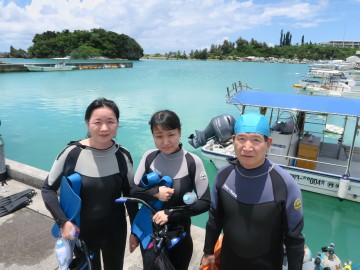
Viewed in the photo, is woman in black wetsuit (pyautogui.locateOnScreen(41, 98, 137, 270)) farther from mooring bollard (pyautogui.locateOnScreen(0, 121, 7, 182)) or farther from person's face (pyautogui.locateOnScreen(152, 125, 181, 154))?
mooring bollard (pyautogui.locateOnScreen(0, 121, 7, 182))

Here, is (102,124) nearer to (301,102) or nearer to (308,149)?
(301,102)

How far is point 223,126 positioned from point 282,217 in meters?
6.92

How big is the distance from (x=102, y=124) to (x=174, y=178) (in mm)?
623

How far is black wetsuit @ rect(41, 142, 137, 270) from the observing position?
2.04 meters

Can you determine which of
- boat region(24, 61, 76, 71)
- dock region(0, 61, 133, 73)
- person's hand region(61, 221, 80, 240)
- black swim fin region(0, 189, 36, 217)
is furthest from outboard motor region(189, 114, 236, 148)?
boat region(24, 61, 76, 71)

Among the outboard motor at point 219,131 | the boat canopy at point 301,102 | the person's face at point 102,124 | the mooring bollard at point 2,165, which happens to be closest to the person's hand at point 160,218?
the person's face at point 102,124

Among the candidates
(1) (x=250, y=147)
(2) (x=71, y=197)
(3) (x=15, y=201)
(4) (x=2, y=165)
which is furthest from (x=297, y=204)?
(4) (x=2, y=165)

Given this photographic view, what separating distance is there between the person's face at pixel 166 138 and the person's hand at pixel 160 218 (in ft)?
1.43

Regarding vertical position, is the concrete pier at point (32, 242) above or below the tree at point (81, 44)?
below

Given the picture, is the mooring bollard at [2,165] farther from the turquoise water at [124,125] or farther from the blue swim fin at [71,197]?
the turquoise water at [124,125]

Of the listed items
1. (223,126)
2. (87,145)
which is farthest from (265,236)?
(223,126)

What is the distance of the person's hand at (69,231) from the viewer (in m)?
1.88

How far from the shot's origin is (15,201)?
404cm

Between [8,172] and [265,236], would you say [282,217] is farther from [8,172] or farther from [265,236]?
[8,172]
